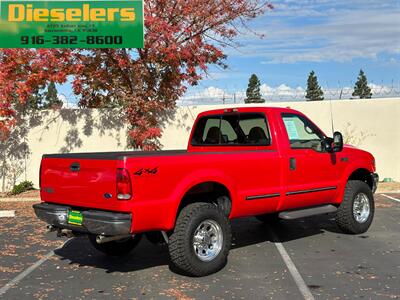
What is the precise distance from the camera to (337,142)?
22.8ft

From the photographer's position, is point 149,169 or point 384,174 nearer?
point 149,169

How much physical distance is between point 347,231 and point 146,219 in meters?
3.91

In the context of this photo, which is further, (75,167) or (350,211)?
(350,211)

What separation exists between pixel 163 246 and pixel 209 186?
1747mm

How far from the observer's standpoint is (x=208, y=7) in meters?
12.3

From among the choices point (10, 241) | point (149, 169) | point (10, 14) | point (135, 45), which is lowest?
point (10, 241)

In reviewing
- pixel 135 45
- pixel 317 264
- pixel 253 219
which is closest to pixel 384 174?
pixel 253 219

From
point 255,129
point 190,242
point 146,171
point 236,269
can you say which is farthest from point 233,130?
point 146,171

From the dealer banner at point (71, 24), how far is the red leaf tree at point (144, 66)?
257mm

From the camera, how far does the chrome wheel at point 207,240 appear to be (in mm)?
5535

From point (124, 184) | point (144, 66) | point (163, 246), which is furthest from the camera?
point (144, 66)

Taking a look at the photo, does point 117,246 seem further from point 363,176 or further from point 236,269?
point 363,176

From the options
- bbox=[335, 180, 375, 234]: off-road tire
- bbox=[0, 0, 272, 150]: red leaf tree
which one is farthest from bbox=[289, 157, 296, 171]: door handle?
bbox=[0, 0, 272, 150]: red leaf tree

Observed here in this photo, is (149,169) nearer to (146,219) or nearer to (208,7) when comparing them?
(146,219)
